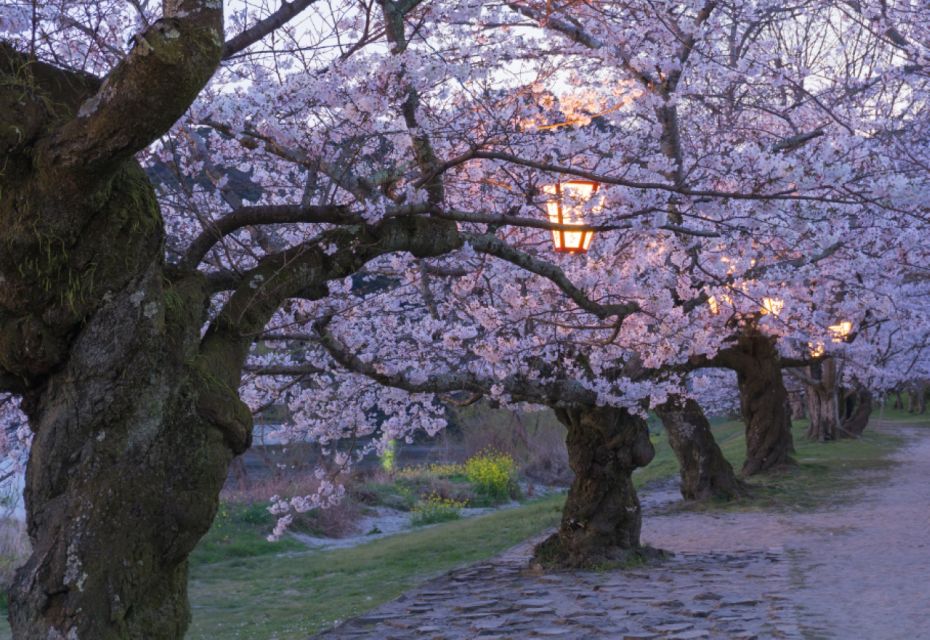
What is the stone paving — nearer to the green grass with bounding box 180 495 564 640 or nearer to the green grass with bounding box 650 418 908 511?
the green grass with bounding box 180 495 564 640

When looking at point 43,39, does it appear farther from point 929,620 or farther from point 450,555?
point 450,555

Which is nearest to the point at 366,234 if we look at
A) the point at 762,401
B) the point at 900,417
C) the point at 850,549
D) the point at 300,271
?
the point at 300,271

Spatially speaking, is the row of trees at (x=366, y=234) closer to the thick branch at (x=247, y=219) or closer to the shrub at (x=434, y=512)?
the thick branch at (x=247, y=219)

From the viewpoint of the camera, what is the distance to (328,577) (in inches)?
568

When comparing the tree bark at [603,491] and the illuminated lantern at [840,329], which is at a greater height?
the illuminated lantern at [840,329]

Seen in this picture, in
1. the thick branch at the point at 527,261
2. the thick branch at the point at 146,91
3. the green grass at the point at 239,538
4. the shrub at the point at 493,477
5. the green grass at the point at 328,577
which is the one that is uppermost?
the thick branch at the point at 146,91

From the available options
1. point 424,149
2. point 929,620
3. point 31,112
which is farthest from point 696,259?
point 31,112

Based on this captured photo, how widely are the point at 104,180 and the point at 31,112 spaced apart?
561mm

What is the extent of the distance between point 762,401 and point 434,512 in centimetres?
770

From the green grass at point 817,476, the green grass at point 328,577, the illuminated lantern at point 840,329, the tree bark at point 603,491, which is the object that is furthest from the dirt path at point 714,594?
the illuminated lantern at point 840,329

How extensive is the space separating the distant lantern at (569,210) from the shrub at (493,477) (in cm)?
1820

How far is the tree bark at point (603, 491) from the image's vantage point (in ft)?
39.2

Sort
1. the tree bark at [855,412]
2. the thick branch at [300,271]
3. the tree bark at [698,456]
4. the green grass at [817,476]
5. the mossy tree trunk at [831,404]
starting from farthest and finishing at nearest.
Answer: the tree bark at [855,412] → the mossy tree trunk at [831,404] → the tree bark at [698,456] → the green grass at [817,476] → the thick branch at [300,271]

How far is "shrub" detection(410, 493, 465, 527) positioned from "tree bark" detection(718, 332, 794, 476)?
666 centimetres
